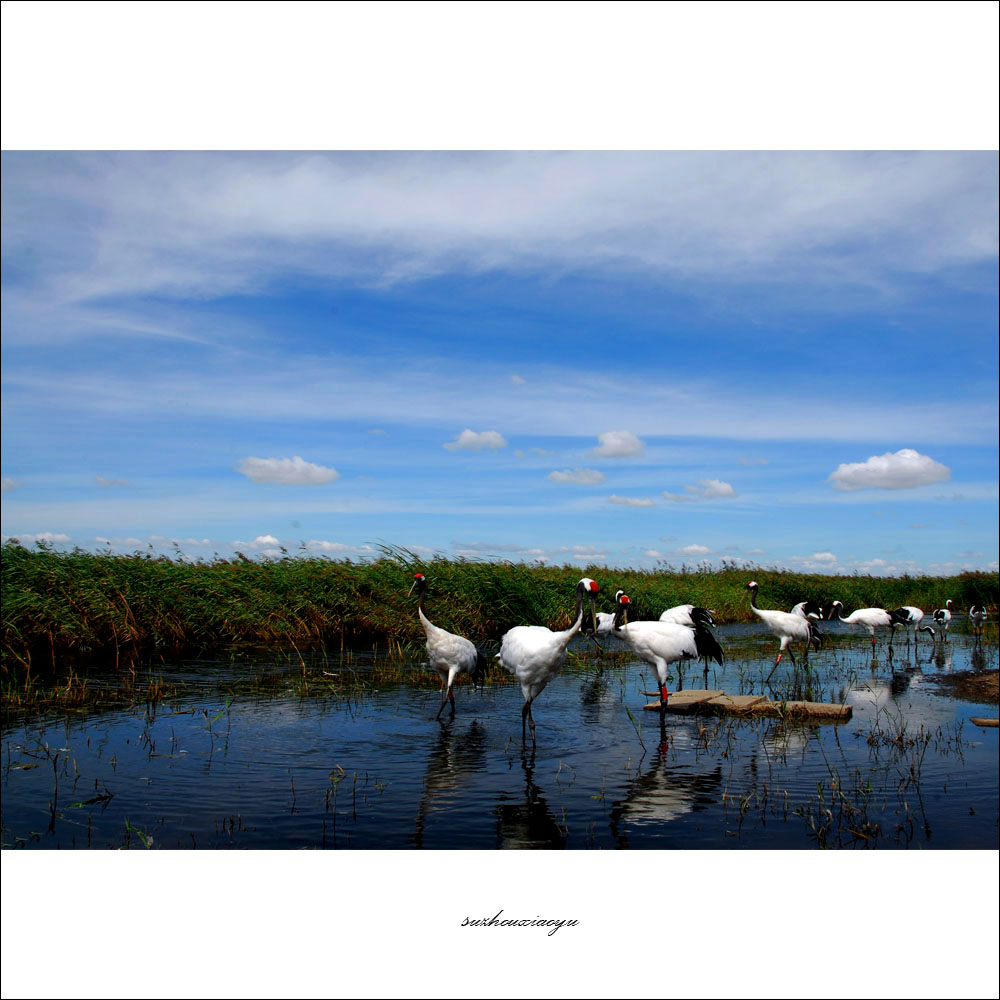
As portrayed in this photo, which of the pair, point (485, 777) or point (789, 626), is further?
point (789, 626)

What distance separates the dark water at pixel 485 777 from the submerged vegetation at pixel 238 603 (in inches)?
275

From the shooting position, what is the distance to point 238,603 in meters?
22.0

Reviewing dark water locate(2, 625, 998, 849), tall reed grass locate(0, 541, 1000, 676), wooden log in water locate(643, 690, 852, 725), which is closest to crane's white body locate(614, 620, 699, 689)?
wooden log in water locate(643, 690, 852, 725)

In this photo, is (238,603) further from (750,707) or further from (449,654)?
(750,707)

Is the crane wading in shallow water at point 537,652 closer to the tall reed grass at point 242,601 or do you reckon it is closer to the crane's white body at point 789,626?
the crane's white body at point 789,626

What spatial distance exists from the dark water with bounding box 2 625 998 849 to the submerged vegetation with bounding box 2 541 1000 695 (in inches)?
275

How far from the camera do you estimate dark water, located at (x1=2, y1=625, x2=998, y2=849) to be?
7.57 m

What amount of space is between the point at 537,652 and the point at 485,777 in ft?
7.74

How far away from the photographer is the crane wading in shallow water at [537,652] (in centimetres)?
1112

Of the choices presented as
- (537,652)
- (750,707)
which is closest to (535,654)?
(537,652)

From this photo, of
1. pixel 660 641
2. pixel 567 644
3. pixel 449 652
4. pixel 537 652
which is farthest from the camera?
pixel 660 641

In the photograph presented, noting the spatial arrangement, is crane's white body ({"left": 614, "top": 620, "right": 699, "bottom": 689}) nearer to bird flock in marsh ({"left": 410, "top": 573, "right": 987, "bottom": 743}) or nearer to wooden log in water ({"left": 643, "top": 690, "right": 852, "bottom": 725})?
bird flock in marsh ({"left": 410, "top": 573, "right": 987, "bottom": 743})

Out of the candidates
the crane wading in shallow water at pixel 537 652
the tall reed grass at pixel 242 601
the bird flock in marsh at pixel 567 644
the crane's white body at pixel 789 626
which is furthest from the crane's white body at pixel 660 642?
the tall reed grass at pixel 242 601

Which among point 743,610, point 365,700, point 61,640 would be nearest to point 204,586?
point 61,640
